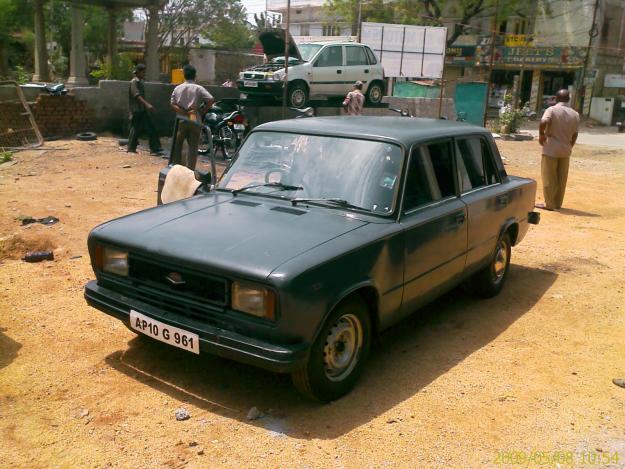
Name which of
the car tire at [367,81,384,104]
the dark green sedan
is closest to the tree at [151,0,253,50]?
the car tire at [367,81,384,104]

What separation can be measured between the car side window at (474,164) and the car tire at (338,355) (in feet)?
5.70

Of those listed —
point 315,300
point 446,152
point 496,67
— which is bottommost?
point 315,300

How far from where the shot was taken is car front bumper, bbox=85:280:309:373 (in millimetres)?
3152

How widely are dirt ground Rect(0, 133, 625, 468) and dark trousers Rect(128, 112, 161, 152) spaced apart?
19.1ft

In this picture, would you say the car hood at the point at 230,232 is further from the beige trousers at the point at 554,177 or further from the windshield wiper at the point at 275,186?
the beige trousers at the point at 554,177

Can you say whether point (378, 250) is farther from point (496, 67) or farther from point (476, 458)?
point (496, 67)

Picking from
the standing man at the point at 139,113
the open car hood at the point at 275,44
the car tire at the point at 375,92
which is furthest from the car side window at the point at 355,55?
the standing man at the point at 139,113

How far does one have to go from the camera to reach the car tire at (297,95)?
15.0 m

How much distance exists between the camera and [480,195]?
16.7ft

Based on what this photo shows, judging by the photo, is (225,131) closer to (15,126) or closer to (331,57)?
(15,126)

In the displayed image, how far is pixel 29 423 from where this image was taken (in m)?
3.28

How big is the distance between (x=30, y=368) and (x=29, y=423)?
2.22 ft

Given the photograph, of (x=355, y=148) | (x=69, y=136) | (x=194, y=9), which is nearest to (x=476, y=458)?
(x=355, y=148)

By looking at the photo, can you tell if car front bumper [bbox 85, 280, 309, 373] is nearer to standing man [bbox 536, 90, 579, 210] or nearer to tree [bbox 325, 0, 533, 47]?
standing man [bbox 536, 90, 579, 210]
